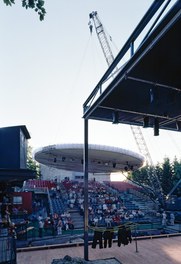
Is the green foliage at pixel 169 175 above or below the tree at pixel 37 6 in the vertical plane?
below

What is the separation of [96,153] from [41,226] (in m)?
11.1

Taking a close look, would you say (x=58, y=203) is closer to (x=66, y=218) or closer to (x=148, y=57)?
(x=66, y=218)

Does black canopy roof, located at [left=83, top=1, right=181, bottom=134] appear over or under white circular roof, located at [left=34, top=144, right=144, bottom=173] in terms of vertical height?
over

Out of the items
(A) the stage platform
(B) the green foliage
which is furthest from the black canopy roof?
(B) the green foliage

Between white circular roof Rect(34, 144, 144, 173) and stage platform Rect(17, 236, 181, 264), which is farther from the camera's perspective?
white circular roof Rect(34, 144, 144, 173)

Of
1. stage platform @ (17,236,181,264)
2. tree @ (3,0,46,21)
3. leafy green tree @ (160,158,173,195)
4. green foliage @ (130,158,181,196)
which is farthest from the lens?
leafy green tree @ (160,158,173,195)

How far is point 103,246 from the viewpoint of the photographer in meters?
11.9

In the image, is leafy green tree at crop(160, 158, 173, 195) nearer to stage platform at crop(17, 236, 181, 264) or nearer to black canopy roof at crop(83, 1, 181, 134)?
stage platform at crop(17, 236, 181, 264)

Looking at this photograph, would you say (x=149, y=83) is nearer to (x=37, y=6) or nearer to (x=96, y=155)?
(x=37, y=6)

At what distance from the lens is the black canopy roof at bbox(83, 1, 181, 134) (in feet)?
18.7

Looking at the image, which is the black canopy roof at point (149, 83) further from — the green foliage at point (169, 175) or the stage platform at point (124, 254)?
the green foliage at point (169, 175)

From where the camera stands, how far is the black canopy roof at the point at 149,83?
18.7 feet

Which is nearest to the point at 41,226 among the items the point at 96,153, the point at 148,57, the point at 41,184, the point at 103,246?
the point at 103,246

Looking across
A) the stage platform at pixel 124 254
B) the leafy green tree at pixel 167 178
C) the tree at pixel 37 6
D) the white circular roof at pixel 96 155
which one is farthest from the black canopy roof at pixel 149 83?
the leafy green tree at pixel 167 178
